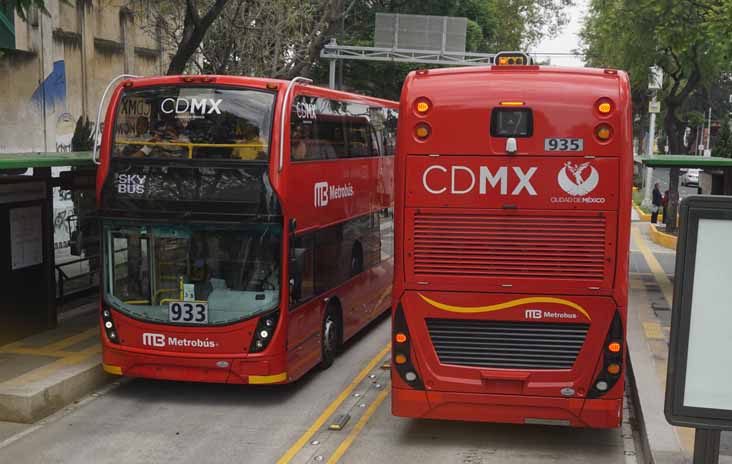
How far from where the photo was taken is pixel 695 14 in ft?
77.0

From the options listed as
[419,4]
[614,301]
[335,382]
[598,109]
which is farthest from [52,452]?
[419,4]

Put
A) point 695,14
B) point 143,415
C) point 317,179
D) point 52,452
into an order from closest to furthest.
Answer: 1. point 52,452
2. point 143,415
3. point 317,179
4. point 695,14

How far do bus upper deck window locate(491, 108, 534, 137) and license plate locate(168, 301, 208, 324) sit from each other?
4221mm

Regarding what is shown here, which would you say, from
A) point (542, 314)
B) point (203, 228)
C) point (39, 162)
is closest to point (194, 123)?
point (203, 228)

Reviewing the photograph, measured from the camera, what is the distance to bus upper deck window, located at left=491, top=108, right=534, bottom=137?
8.77 metres

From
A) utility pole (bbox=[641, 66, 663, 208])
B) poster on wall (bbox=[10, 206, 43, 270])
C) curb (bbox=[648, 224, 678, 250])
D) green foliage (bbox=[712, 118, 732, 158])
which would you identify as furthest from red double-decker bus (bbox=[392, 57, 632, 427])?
green foliage (bbox=[712, 118, 732, 158])

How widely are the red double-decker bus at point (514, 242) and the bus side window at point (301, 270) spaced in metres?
2.25

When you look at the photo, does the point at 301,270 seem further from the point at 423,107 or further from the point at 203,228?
the point at 423,107

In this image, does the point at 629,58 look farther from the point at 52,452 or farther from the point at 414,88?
the point at 52,452

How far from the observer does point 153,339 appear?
429 inches

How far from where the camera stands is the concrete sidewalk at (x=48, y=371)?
10227 millimetres

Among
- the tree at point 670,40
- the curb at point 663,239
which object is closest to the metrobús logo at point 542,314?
the tree at point 670,40

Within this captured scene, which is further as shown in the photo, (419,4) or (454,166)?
(419,4)

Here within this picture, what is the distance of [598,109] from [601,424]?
122 inches
